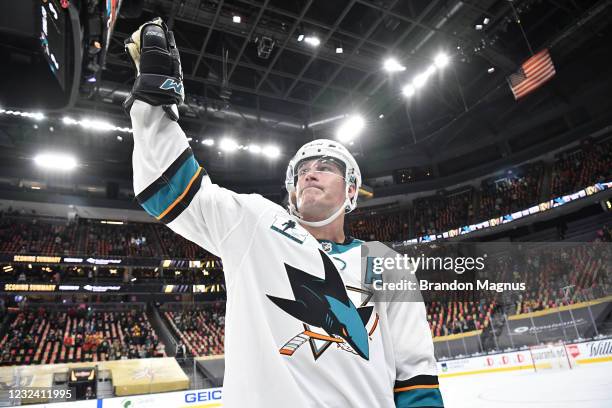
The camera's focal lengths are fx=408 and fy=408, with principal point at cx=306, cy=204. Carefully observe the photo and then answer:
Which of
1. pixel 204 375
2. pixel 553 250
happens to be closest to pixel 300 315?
pixel 204 375

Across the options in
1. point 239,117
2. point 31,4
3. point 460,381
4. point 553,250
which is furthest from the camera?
point 239,117

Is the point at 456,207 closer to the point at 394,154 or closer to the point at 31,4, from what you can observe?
the point at 394,154

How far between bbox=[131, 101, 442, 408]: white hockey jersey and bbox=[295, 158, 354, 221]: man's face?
0.26m

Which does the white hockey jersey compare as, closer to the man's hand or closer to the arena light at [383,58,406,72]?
the man's hand

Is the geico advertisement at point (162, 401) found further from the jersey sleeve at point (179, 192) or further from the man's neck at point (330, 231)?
the jersey sleeve at point (179, 192)

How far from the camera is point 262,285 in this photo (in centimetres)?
136

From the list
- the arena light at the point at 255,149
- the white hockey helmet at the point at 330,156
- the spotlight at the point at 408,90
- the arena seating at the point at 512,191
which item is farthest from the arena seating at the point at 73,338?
the arena seating at the point at 512,191

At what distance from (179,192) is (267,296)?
45 centimetres

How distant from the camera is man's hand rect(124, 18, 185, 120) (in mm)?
1347

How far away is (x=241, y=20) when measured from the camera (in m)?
11.8

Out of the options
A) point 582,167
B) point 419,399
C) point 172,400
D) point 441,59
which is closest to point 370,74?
point 441,59

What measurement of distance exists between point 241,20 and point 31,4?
425 inches

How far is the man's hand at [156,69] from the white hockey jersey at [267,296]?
41 millimetres

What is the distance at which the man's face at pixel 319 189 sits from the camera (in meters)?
1.76
